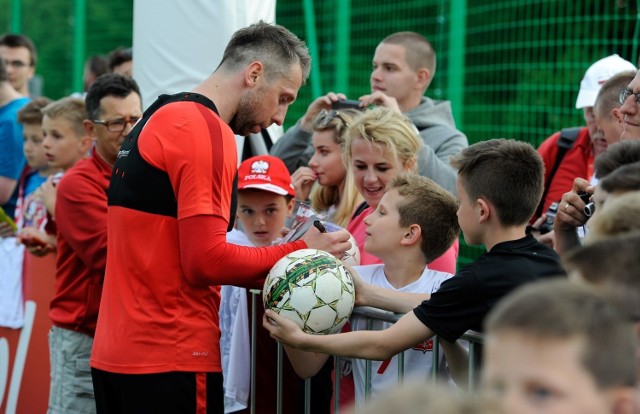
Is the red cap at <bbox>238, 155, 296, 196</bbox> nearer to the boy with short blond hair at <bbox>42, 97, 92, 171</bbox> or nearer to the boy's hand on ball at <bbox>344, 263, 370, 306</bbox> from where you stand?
the boy's hand on ball at <bbox>344, 263, 370, 306</bbox>

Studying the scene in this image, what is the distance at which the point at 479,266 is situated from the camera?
3.43m

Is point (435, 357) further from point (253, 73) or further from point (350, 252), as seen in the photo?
point (253, 73)

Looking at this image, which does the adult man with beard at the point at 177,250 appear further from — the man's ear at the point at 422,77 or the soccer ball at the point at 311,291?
the man's ear at the point at 422,77

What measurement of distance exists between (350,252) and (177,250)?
808 mm

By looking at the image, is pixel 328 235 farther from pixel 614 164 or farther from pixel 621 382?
pixel 621 382

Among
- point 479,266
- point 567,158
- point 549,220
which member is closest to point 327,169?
point 549,220

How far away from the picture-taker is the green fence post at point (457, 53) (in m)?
8.82

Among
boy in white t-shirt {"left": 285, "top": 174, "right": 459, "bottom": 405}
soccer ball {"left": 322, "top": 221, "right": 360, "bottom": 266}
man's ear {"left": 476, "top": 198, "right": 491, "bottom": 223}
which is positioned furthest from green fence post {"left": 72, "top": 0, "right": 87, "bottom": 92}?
man's ear {"left": 476, "top": 198, "right": 491, "bottom": 223}

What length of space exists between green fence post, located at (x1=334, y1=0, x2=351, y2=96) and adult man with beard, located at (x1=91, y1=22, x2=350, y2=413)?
6356mm

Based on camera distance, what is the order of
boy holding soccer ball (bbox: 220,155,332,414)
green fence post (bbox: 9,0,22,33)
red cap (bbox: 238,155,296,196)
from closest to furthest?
boy holding soccer ball (bbox: 220,155,332,414) < red cap (bbox: 238,155,296,196) < green fence post (bbox: 9,0,22,33)

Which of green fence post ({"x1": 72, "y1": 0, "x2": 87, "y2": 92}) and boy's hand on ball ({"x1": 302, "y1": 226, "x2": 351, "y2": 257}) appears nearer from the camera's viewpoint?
boy's hand on ball ({"x1": 302, "y1": 226, "x2": 351, "y2": 257})

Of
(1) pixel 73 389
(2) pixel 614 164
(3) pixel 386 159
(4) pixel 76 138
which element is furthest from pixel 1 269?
(2) pixel 614 164

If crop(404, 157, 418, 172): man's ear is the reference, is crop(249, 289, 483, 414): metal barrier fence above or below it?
below

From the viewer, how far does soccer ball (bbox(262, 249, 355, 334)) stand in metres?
3.71
